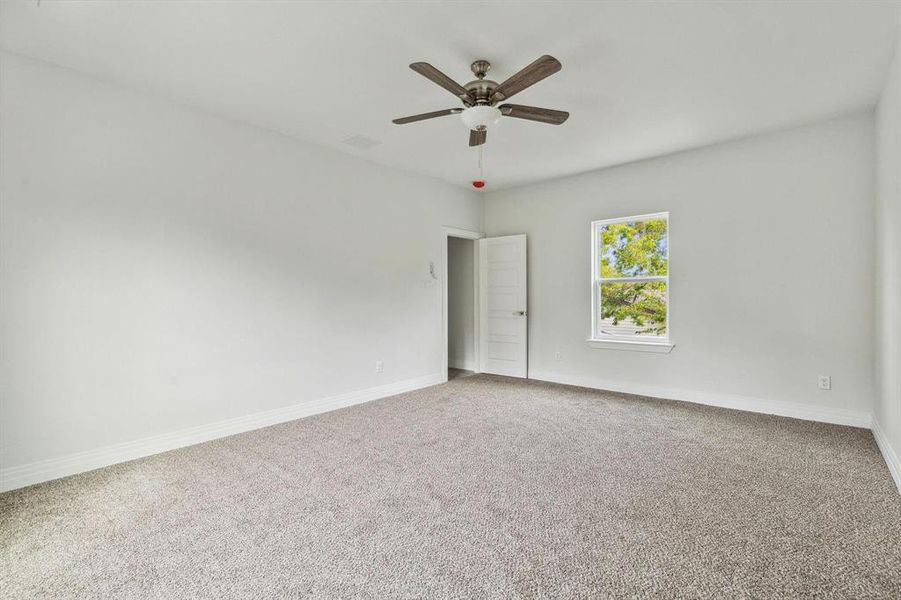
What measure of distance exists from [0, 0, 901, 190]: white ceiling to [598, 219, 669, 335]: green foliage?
4.25 ft

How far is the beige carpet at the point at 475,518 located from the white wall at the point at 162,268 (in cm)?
47

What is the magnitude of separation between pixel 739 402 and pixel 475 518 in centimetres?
344

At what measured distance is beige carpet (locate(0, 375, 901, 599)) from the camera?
1.78 m

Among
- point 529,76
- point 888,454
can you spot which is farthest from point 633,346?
point 529,76

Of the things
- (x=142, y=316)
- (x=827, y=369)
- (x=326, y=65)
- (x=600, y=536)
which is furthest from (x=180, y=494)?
(x=827, y=369)

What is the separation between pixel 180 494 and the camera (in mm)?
2602

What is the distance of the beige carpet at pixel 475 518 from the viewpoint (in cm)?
178

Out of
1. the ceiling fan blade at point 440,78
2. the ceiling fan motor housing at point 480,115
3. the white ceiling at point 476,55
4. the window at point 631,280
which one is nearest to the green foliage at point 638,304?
the window at point 631,280

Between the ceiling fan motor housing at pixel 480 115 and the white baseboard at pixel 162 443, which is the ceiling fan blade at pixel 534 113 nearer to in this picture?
the ceiling fan motor housing at pixel 480 115

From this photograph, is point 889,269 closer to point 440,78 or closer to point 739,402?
point 739,402

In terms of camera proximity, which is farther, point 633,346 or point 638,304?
point 638,304

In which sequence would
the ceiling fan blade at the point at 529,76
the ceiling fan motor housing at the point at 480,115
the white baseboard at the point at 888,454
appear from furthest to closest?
the ceiling fan motor housing at the point at 480,115 < the white baseboard at the point at 888,454 < the ceiling fan blade at the point at 529,76

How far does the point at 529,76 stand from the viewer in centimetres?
254

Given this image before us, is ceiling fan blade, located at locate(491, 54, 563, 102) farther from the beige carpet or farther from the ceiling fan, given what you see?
the beige carpet
